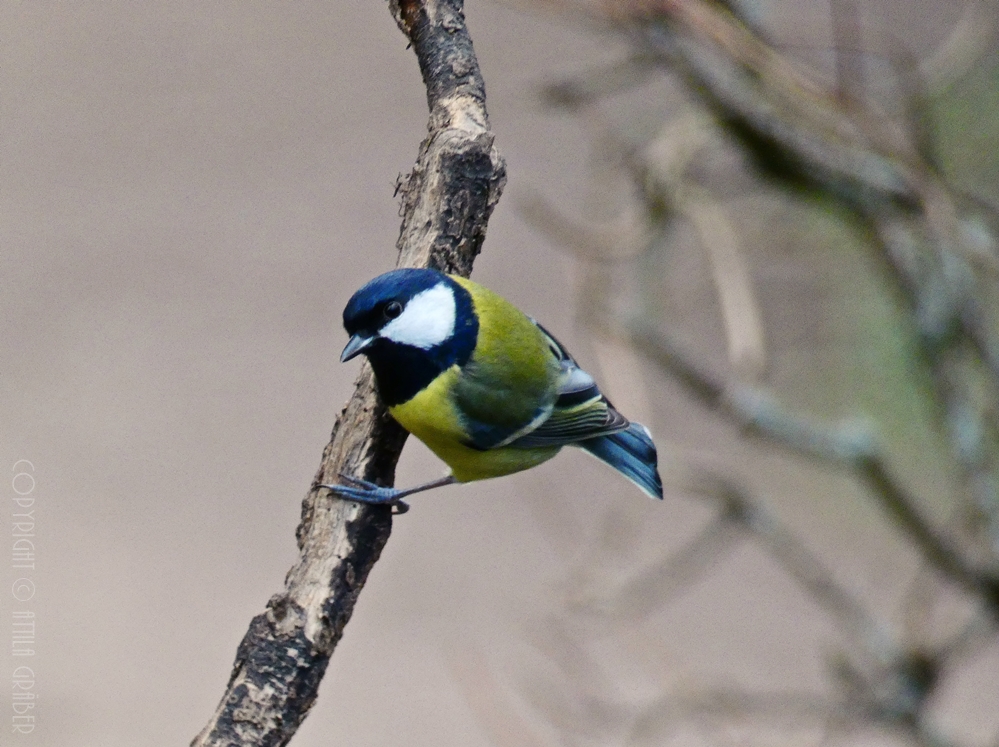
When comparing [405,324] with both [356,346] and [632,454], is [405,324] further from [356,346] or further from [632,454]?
[632,454]

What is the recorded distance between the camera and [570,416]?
5.42ft

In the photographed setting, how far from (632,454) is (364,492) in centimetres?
76

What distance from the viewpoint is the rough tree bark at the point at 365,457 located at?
1020mm

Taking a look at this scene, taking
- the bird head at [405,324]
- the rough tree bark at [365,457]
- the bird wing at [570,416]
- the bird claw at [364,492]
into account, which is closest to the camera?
the rough tree bark at [365,457]

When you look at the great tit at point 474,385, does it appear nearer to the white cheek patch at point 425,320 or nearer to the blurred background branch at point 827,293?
the white cheek patch at point 425,320

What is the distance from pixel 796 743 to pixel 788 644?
2.19 meters

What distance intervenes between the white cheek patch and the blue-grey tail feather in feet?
1.43

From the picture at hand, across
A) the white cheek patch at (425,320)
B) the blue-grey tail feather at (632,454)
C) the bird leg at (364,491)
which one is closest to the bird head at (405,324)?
the white cheek patch at (425,320)

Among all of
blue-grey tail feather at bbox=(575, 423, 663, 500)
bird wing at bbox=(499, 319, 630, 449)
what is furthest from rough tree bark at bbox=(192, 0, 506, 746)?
blue-grey tail feather at bbox=(575, 423, 663, 500)

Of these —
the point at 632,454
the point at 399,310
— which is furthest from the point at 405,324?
the point at 632,454

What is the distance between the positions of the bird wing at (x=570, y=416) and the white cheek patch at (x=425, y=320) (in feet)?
0.71

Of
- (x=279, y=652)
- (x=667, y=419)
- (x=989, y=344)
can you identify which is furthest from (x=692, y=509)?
(x=279, y=652)

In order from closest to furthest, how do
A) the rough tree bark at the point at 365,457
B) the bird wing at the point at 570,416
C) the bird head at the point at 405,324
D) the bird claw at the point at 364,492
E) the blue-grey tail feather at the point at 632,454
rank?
the rough tree bark at the point at 365,457 → the bird claw at the point at 364,492 → the bird head at the point at 405,324 → the bird wing at the point at 570,416 → the blue-grey tail feather at the point at 632,454

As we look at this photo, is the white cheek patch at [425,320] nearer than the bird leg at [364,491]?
No
